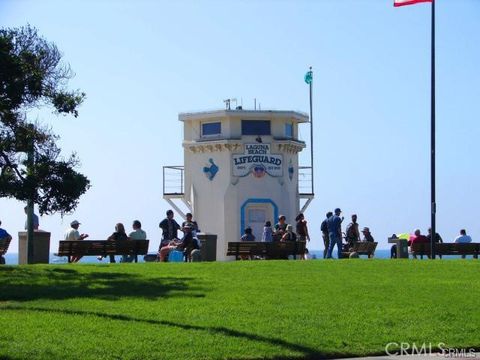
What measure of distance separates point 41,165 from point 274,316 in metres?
7.53

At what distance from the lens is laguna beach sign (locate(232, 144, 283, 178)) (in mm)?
41312

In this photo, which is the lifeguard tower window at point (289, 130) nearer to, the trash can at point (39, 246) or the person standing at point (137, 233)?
the person standing at point (137, 233)

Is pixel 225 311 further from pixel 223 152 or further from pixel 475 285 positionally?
pixel 223 152

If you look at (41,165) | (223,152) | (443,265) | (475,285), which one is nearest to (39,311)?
(41,165)

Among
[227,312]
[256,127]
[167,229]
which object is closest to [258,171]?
[256,127]

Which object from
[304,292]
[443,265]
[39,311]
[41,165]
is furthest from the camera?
[443,265]

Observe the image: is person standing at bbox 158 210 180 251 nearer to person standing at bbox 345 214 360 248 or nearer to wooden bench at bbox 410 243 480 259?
person standing at bbox 345 214 360 248

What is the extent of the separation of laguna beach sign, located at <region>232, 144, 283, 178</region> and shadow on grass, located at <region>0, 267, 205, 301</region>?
21110mm

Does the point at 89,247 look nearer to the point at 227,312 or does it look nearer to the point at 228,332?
the point at 227,312

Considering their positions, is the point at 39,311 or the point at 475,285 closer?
the point at 39,311

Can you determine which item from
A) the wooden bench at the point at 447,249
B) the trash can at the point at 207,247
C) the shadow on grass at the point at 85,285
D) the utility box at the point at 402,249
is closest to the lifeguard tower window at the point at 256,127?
the wooden bench at the point at 447,249

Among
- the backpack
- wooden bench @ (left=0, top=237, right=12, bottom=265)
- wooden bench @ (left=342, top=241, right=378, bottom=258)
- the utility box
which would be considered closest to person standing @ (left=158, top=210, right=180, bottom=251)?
wooden bench @ (left=0, top=237, right=12, bottom=265)

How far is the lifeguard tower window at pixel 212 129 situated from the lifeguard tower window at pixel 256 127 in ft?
3.52

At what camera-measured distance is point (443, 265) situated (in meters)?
23.0
